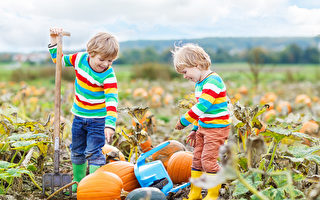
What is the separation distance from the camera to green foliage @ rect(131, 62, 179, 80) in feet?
49.3

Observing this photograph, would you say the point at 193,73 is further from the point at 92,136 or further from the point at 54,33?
the point at 54,33

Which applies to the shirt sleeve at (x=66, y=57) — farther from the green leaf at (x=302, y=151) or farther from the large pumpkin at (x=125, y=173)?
the green leaf at (x=302, y=151)

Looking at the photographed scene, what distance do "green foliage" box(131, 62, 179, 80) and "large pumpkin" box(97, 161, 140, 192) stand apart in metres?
12.1

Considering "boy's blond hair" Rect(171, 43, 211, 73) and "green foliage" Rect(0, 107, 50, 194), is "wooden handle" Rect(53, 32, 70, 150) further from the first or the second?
"boy's blond hair" Rect(171, 43, 211, 73)

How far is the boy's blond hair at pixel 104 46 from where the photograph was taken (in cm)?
273

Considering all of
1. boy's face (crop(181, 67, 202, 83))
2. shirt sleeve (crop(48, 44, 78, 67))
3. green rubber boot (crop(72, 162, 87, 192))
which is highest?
shirt sleeve (crop(48, 44, 78, 67))

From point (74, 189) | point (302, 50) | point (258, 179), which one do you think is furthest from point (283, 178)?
point (302, 50)

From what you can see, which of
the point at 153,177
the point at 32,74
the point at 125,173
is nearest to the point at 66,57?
the point at 125,173

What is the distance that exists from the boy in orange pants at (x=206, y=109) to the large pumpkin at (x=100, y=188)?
551mm

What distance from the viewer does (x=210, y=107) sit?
2.62 m

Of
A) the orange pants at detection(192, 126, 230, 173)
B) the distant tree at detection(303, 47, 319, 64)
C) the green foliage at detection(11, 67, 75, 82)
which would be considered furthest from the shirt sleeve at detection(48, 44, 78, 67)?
the distant tree at detection(303, 47, 319, 64)

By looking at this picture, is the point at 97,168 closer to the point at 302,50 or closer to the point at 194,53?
the point at 194,53

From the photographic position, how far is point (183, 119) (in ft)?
8.43

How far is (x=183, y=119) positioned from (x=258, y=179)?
25.1 inches
